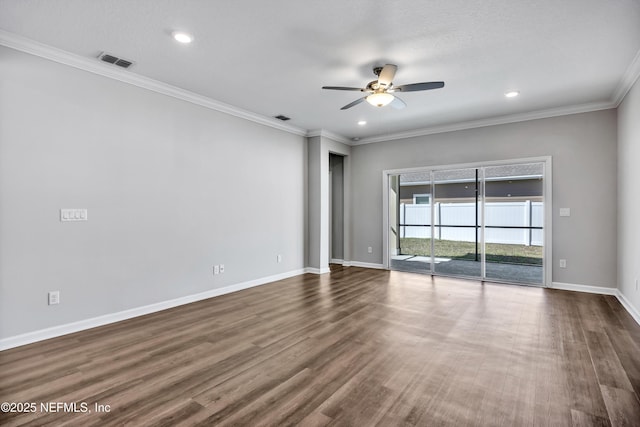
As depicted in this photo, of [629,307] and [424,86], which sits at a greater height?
[424,86]

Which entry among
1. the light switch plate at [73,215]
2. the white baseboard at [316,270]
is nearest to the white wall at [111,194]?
the light switch plate at [73,215]

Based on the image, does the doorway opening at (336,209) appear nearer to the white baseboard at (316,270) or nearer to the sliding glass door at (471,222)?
the white baseboard at (316,270)

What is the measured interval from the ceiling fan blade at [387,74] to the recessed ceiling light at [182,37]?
6.33ft

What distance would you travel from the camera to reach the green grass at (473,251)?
19.6 ft

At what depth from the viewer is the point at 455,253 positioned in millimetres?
6406

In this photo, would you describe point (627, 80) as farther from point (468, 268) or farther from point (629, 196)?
point (468, 268)

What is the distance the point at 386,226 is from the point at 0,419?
6.06m

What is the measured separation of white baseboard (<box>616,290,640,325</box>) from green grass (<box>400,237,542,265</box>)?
1338 millimetres

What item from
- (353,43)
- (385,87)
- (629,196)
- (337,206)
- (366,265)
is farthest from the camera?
(337,206)

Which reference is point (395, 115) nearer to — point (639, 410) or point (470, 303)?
point (470, 303)

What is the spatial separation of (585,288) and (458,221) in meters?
2.16

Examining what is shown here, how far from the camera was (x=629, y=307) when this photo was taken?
393 cm

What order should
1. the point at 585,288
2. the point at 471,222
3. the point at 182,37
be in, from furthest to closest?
the point at 471,222, the point at 585,288, the point at 182,37

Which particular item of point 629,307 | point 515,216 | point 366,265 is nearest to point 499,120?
point 515,216
